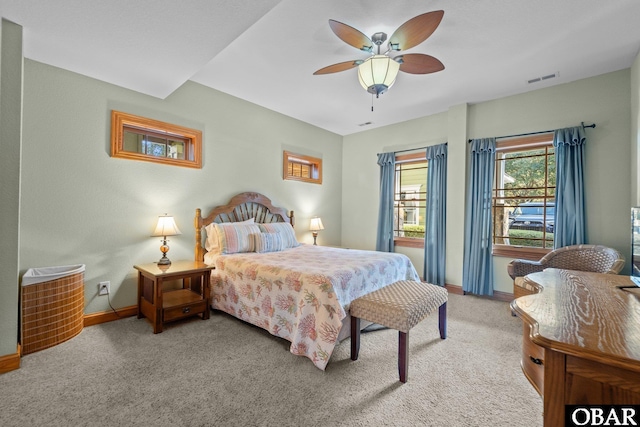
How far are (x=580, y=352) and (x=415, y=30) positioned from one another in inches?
81.5

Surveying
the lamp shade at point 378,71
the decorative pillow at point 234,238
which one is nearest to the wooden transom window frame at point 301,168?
the decorative pillow at point 234,238

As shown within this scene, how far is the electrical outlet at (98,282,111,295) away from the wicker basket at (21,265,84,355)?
10.6 inches

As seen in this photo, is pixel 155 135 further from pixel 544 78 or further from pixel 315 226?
pixel 544 78

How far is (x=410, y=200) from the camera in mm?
4926

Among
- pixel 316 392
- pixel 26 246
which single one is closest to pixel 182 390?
pixel 316 392

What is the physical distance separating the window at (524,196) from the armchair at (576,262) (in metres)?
0.51

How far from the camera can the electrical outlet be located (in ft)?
9.30

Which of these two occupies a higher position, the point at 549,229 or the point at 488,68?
the point at 488,68

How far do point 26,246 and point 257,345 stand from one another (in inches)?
89.2

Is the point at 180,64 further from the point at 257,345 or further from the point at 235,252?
the point at 257,345

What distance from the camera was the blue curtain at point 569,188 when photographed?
3.22 m

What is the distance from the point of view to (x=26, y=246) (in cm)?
248

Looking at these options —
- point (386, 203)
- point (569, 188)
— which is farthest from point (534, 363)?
point (386, 203)

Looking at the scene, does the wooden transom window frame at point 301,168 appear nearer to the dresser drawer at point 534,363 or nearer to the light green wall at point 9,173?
the light green wall at point 9,173
